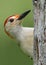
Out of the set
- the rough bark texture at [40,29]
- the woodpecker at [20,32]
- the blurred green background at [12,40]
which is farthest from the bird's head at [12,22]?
the rough bark texture at [40,29]

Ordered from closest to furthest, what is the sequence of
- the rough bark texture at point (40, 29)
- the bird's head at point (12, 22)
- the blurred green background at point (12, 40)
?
the rough bark texture at point (40, 29)
the bird's head at point (12, 22)
the blurred green background at point (12, 40)

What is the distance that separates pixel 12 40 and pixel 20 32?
0.21 m

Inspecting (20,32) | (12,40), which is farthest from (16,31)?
(12,40)

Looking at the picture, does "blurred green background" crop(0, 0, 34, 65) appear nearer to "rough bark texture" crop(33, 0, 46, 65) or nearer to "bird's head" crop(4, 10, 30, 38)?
"bird's head" crop(4, 10, 30, 38)

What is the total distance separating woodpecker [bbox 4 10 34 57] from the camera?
5.75ft

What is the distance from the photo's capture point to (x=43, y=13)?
2.84ft

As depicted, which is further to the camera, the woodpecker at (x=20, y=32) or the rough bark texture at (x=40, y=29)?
the woodpecker at (x=20, y=32)

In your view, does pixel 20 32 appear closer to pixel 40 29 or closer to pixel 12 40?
pixel 12 40

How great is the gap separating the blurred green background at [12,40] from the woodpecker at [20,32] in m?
0.16

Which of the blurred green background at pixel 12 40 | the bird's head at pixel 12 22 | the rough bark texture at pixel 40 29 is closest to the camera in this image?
the rough bark texture at pixel 40 29

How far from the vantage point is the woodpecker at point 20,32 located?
1.75m

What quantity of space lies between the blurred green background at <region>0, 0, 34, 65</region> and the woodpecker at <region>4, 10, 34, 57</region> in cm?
16

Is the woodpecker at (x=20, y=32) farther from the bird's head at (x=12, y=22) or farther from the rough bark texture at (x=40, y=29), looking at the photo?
the rough bark texture at (x=40, y=29)

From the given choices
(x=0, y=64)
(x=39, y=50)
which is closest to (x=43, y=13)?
(x=39, y=50)
